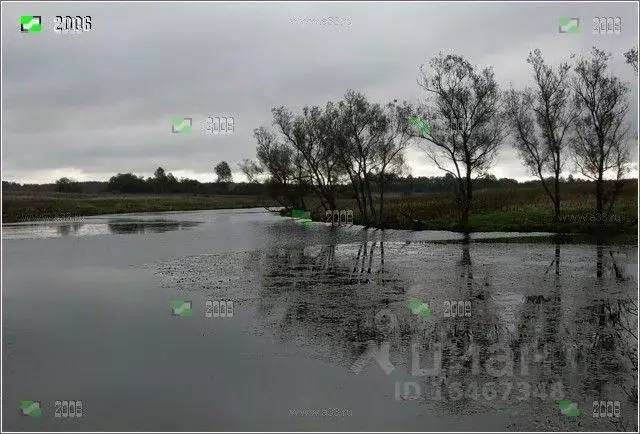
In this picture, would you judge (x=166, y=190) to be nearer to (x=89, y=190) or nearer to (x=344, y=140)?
(x=89, y=190)

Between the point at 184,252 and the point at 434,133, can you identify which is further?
the point at 434,133

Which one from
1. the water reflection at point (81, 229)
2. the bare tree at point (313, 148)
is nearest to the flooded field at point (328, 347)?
the water reflection at point (81, 229)

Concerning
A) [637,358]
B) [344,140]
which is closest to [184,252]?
[637,358]

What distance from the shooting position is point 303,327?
11.4m

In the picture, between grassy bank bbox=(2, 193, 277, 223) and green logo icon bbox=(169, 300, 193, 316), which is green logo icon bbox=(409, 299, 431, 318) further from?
grassy bank bbox=(2, 193, 277, 223)

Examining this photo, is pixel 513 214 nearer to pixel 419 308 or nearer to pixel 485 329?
pixel 419 308

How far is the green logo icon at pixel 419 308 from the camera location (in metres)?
12.3

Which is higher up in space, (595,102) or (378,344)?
(595,102)

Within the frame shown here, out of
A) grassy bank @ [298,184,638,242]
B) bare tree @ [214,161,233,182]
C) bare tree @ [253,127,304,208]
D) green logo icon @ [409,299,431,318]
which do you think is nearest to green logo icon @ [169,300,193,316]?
green logo icon @ [409,299,431,318]

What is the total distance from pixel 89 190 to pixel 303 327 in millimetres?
119718

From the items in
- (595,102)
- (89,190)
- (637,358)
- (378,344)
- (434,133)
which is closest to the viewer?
(637,358)

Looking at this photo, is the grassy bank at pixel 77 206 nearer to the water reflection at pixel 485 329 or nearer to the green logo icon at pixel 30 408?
the water reflection at pixel 485 329

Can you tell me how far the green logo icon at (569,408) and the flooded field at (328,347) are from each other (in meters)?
0.02

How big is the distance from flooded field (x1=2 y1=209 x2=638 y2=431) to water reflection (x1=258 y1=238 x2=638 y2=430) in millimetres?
41
